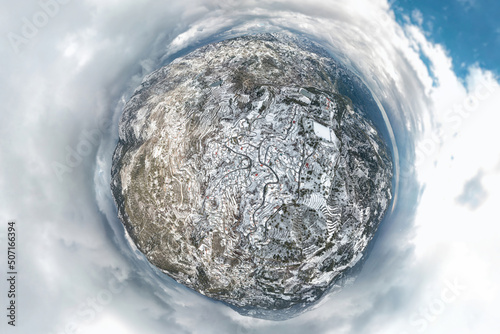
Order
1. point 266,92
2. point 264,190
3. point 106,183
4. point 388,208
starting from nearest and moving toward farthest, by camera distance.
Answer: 1. point 264,190
2. point 266,92
3. point 388,208
4. point 106,183

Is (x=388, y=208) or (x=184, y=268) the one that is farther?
(x=388, y=208)

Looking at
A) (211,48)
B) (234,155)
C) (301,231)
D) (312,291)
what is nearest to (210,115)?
(234,155)

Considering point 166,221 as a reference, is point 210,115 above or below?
above

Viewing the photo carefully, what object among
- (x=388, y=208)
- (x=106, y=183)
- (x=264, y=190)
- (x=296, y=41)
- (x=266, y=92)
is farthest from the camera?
(x=296, y=41)

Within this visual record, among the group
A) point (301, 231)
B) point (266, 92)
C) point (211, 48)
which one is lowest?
point (301, 231)

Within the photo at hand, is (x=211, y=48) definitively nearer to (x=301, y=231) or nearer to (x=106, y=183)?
(x=106, y=183)

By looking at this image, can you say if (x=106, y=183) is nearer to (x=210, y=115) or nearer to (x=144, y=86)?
(x=144, y=86)

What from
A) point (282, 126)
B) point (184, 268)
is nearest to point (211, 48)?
point (282, 126)

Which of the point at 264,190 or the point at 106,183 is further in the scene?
the point at 106,183

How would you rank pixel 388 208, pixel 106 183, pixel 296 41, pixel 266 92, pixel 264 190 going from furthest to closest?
pixel 296 41
pixel 106 183
pixel 388 208
pixel 266 92
pixel 264 190
